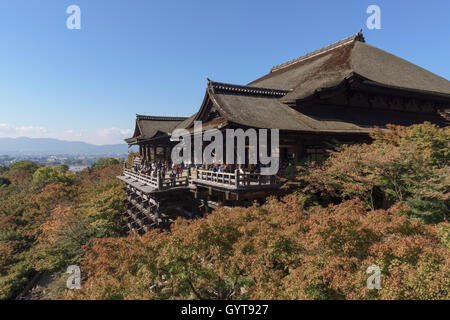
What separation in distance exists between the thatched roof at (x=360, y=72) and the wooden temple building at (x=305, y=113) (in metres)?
0.10

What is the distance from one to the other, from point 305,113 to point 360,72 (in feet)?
24.6

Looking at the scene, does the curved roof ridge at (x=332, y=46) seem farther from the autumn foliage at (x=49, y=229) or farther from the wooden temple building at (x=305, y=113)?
the autumn foliage at (x=49, y=229)

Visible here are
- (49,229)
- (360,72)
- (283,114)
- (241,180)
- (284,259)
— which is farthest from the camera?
(49,229)

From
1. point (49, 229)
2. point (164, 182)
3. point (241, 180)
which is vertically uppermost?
point (241, 180)

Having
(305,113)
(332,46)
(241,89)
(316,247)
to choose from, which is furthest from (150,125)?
(316,247)

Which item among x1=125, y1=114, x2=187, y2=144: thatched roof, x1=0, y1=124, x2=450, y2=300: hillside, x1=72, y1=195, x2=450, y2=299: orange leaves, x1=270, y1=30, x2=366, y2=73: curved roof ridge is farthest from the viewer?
x1=125, y1=114, x2=187, y2=144: thatched roof

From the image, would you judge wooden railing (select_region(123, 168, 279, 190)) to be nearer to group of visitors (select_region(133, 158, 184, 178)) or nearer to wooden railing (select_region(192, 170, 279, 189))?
wooden railing (select_region(192, 170, 279, 189))

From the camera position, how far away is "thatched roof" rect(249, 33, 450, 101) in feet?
62.3

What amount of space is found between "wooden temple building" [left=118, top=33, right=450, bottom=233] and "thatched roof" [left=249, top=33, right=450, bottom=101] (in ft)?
0.32

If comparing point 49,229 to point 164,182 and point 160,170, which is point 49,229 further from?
point 164,182

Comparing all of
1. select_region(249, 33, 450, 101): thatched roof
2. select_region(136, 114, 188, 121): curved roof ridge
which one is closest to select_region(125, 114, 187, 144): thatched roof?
select_region(136, 114, 188, 121): curved roof ridge

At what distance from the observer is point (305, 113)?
17375 millimetres
